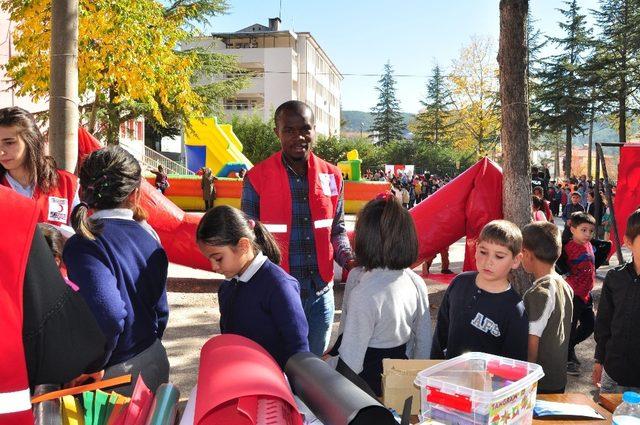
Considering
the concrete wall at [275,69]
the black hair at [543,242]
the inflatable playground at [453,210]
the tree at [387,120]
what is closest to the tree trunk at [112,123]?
the inflatable playground at [453,210]

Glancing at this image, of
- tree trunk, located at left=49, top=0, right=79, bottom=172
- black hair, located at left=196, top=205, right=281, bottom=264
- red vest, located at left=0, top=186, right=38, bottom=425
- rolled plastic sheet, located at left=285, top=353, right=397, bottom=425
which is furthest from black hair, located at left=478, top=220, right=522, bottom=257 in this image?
tree trunk, located at left=49, top=0, right=79, bottom=172

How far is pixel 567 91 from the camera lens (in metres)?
35.6

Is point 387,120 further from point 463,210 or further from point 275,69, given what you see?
point 463,210

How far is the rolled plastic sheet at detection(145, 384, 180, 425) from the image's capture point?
148 centimetres

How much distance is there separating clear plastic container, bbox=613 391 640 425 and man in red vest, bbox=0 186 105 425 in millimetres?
1545

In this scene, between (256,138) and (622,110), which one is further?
(256,138)

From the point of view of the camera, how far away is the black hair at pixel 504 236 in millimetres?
2686

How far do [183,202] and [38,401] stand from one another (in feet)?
61.6

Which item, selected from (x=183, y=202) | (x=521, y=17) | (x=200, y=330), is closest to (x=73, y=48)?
(x=200, y=330)

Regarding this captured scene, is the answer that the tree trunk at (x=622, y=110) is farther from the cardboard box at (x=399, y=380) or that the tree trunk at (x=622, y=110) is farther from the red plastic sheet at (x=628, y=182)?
the cardboard box at (x=399, y=380)

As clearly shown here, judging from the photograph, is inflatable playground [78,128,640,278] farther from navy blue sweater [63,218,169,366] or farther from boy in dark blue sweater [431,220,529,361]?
navy blue sweater [63,218,169,366]

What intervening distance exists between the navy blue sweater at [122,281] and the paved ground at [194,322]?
198 cm

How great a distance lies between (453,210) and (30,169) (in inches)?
183

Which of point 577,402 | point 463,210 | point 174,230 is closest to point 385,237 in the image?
point 577,402
